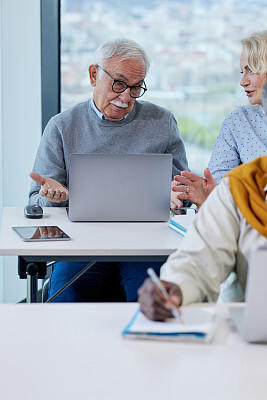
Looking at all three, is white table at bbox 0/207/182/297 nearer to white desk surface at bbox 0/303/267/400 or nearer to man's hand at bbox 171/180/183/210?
man's hand at bbox 171/180/183/210

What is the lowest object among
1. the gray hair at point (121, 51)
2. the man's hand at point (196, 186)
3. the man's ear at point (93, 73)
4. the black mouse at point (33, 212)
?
the black mouse at point (33, 212)

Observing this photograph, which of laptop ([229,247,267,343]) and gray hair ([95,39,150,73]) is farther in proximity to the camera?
gray hair ([95,39,150,73])

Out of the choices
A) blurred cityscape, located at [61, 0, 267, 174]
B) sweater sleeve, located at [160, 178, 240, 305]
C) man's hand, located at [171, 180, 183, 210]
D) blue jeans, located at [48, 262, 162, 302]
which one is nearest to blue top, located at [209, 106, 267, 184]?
man's hand, located at [171, 180, 183, 210]

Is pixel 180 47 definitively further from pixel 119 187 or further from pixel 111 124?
pixel 119 187

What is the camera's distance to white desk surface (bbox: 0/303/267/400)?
104 centimetres

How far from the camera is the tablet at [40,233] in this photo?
2154mm

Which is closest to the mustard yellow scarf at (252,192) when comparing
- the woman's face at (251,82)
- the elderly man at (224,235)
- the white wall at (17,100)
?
the elderly man at (224,235)

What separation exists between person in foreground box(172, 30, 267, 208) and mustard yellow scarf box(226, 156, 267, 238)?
0.91 meters

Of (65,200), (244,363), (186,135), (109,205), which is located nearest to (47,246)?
(109,205)

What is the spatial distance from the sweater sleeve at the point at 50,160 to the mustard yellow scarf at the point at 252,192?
127cm

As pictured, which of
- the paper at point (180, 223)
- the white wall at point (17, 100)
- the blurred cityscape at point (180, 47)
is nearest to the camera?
the paper at point (180, 223)

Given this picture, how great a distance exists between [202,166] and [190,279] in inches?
100

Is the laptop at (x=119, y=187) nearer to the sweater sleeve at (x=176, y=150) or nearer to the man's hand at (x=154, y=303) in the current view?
the sweater sleeve at (x=176, y=150)

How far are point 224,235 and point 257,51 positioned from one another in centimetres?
139
